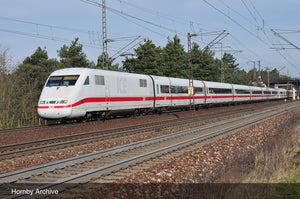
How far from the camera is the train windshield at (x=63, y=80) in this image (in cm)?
1608

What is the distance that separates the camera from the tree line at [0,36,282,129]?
19419 mm

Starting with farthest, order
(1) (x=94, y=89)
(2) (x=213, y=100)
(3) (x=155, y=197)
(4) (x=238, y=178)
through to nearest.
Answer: (2) (x=213, y=100)
(1) (x=94, y=89)
(4) (x=238, y=178)
(3) (x=155, y=197)

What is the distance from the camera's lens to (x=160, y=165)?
25.9 feet

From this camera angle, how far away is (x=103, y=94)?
17812 millimetres

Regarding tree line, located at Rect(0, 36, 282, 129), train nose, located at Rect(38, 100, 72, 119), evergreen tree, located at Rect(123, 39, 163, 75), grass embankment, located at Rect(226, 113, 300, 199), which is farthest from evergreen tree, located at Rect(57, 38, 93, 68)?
grass embankment, located at Rect(226, 113, 300, 199)

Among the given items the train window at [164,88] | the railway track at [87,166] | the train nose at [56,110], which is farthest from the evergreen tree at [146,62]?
the railway track at [87,166]

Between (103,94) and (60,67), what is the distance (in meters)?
17.5

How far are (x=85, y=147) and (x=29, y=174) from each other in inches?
161

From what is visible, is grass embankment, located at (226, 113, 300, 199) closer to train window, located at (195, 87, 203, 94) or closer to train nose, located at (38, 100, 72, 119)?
train nose, located at (38, 100, 72, 119)

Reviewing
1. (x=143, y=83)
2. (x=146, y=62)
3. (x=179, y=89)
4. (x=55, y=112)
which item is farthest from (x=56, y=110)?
(x=146, y=62)

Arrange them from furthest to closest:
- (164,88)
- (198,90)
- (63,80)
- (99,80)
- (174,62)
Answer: (174,62)
(198,90)
(164,88)
(99,80)
(63,80)

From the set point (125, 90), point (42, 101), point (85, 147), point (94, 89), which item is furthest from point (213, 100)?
point (85, 147)

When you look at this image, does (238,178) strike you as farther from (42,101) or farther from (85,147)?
(42,101)

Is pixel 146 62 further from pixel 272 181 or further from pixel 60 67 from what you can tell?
pixel 272 181
